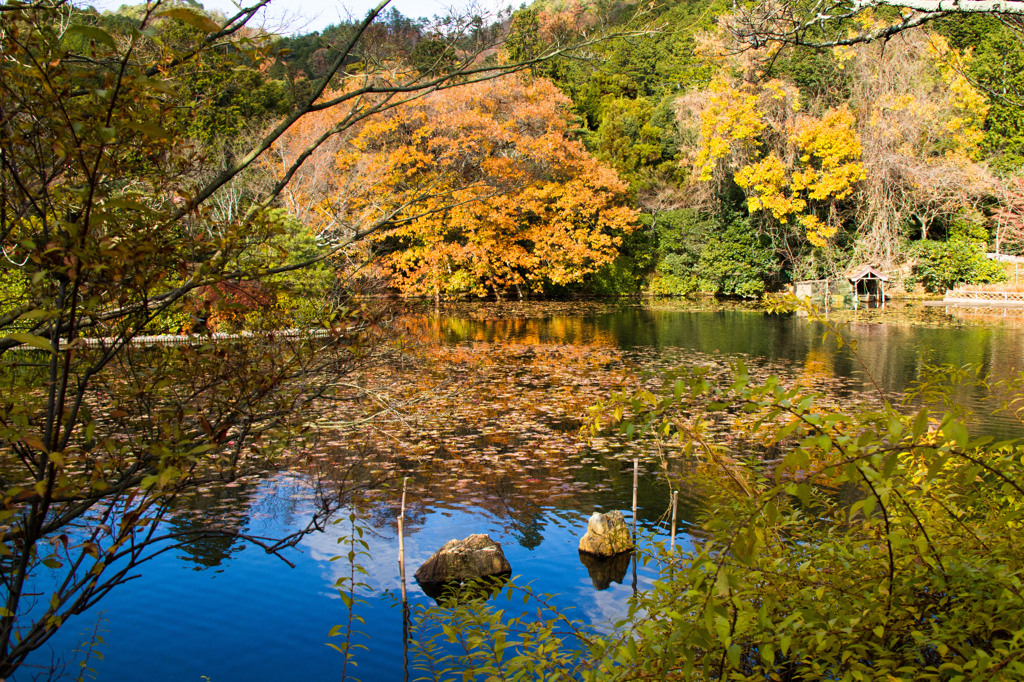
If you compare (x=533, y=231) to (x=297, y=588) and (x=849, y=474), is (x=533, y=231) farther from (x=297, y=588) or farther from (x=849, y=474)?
(x=849, y=474)

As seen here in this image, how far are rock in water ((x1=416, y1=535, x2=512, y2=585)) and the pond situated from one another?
19 centimetres

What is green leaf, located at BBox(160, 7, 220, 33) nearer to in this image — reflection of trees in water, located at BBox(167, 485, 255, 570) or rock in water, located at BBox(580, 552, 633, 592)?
rock in water, located at BBox(580, 552, 633, 592)

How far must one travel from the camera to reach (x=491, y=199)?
19047mm

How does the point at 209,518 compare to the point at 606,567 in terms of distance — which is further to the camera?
the point at 209,518

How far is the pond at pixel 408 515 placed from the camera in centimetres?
473

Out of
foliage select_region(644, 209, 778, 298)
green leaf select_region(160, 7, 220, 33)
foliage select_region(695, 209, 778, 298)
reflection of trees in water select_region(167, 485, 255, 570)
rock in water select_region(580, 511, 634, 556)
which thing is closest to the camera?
green leaf select_region(160, 7, 220, 33)

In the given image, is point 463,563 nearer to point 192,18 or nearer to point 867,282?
point 192,18

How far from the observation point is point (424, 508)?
675cm

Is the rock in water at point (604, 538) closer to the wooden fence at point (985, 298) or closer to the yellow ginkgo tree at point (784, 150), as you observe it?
the yellow ginkgo tree at point (784, 150)

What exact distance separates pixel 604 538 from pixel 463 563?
4.05ft

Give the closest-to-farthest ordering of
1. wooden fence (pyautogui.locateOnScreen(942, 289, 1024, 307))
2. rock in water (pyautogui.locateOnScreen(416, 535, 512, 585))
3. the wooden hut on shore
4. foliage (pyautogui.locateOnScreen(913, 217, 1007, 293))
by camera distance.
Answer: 1. rock in water (pyautogui.locateOnScreen(416, 535, 512, 585))
2. wooden fence (pyautogui.locateOnScreen(942, 289, 1024, 307))
3. the wooden hut on shore
4. foliage (pyautogui.locateOnScreen(913, 217, 1007, 293))

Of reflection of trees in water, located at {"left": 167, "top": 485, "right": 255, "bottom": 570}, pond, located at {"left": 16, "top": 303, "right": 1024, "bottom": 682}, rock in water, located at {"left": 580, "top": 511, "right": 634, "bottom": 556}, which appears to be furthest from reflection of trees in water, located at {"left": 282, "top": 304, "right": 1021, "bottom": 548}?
reflection of trees in water, located at {"left": 167, "top": 485, "right": 255, "bottom": 570}

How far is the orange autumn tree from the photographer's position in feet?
68.8

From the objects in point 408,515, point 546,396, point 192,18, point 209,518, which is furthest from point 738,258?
point 192,18
